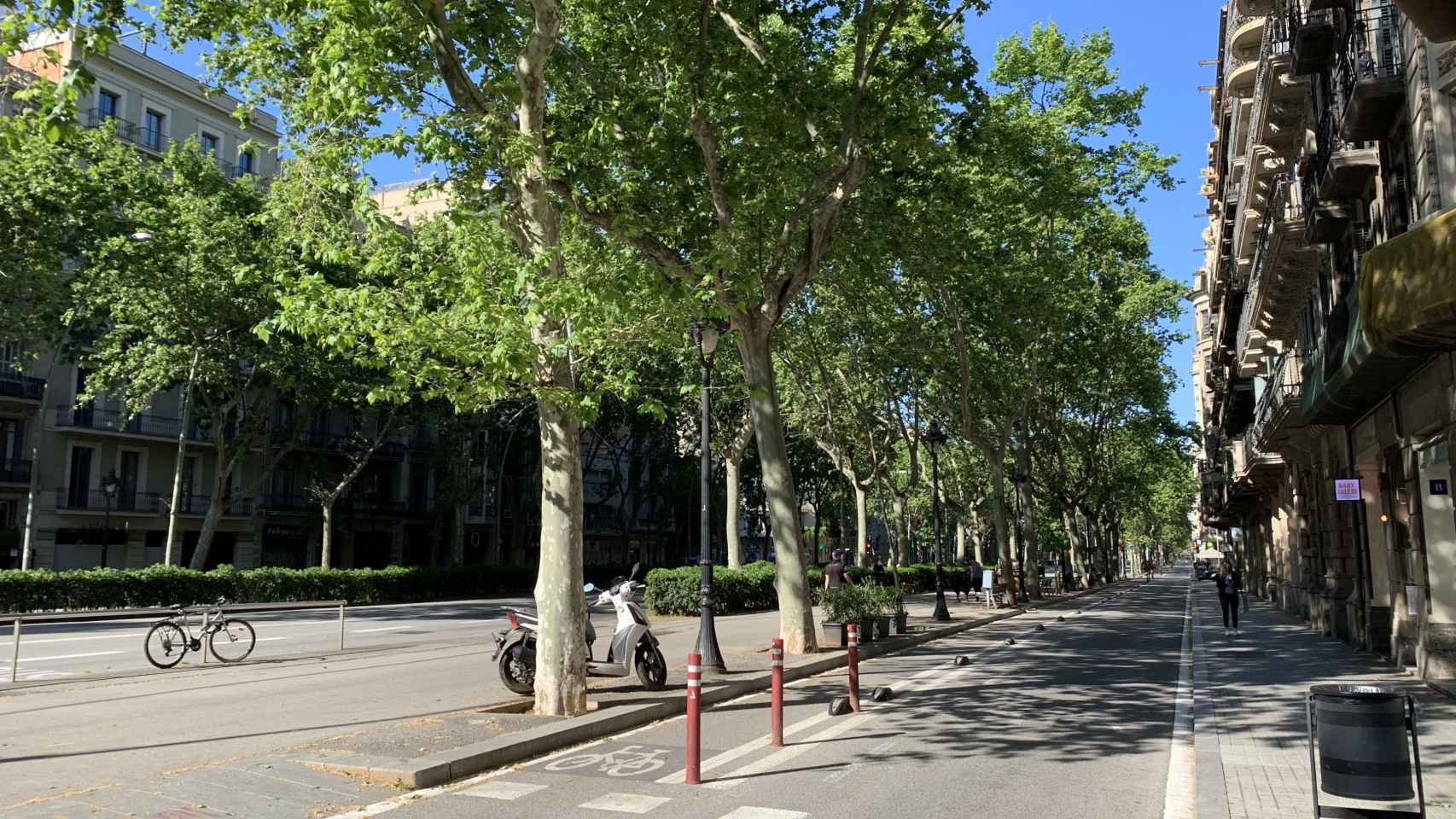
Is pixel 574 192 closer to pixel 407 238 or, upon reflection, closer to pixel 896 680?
pixel 407 238

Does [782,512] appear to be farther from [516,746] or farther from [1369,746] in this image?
[1369,746]

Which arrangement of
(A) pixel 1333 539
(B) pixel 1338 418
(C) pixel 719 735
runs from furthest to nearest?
(A) pixel 1333 539, (B) pixel 1338 418, (C) pixel 719 735

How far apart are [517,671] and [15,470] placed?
36.9 metres

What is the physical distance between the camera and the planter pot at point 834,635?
59.2 ft

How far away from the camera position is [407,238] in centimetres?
987

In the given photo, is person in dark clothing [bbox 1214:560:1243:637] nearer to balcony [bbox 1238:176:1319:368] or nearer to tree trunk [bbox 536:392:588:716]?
balcony [bbox 1238:176:1319:368]

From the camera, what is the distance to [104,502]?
42.1 m

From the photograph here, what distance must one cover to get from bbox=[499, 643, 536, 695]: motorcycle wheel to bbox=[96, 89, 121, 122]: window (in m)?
38.1

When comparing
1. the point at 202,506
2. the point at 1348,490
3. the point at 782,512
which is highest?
the point at 202,506

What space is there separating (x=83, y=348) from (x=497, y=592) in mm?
18642

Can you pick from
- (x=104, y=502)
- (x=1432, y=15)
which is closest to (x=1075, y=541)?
(x=104, y=502)

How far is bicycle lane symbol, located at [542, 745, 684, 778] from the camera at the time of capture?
26.7 feet

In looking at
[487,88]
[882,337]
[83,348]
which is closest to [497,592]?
[83,348]

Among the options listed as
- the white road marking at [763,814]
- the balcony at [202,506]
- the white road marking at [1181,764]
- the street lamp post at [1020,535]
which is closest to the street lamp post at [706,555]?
the white road marking at [1181,764]
